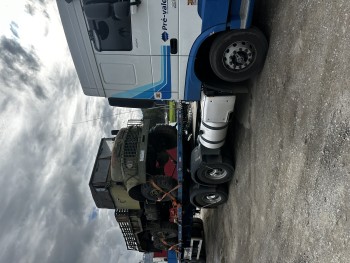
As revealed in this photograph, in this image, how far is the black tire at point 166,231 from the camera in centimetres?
820

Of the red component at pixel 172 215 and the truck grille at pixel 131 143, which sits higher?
the truck grille at pixel 131 143

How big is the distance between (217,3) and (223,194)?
12.0ft

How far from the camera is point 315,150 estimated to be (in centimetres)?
307

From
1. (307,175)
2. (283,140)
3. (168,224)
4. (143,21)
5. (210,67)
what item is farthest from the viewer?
(168,224)

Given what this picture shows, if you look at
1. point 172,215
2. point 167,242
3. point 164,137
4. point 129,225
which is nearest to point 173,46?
point 164,137

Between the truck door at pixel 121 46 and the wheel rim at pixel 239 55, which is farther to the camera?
the wheel rim at pixel 239 55

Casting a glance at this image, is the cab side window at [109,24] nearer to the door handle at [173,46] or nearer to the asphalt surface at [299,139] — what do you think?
the door handle at [173,46]

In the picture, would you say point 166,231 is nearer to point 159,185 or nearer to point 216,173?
point 159,185

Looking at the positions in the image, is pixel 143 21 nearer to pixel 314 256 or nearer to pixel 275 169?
pixel 275 169

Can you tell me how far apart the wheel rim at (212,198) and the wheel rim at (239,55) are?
9.28 feet

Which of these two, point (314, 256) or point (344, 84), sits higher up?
point (344, 84)

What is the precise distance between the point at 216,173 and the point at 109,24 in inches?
122

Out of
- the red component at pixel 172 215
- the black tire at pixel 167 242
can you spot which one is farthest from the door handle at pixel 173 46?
the black tire at pixel 167 242

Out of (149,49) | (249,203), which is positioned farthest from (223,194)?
(149,49)
